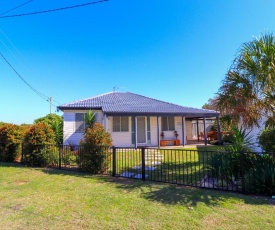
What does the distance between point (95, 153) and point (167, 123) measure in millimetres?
11558

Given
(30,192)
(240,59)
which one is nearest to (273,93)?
(240,59)

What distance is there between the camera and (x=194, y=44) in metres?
13.7

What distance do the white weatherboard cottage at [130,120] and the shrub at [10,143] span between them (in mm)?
4698

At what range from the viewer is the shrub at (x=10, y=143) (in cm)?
1038

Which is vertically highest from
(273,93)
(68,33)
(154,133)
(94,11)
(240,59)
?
(68,33)

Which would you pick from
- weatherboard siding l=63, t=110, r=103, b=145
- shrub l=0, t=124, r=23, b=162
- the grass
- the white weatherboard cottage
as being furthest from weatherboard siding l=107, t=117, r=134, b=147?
the grass

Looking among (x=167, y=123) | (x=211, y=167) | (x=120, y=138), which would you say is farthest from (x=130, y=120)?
(x=211, y=167)

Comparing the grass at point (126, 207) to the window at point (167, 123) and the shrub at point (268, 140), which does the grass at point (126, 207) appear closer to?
the shrub at point (268, 140)

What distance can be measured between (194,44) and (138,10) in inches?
218

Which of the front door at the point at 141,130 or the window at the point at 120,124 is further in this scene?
the front door at the point at 141,130

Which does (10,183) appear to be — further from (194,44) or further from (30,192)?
(194,44)

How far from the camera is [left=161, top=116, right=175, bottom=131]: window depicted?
58.6 feet

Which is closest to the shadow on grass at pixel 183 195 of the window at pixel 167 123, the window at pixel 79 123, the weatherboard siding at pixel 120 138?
the weatherboard siding at pixel 120 138

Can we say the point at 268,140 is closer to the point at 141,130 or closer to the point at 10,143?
the point at 141,130
